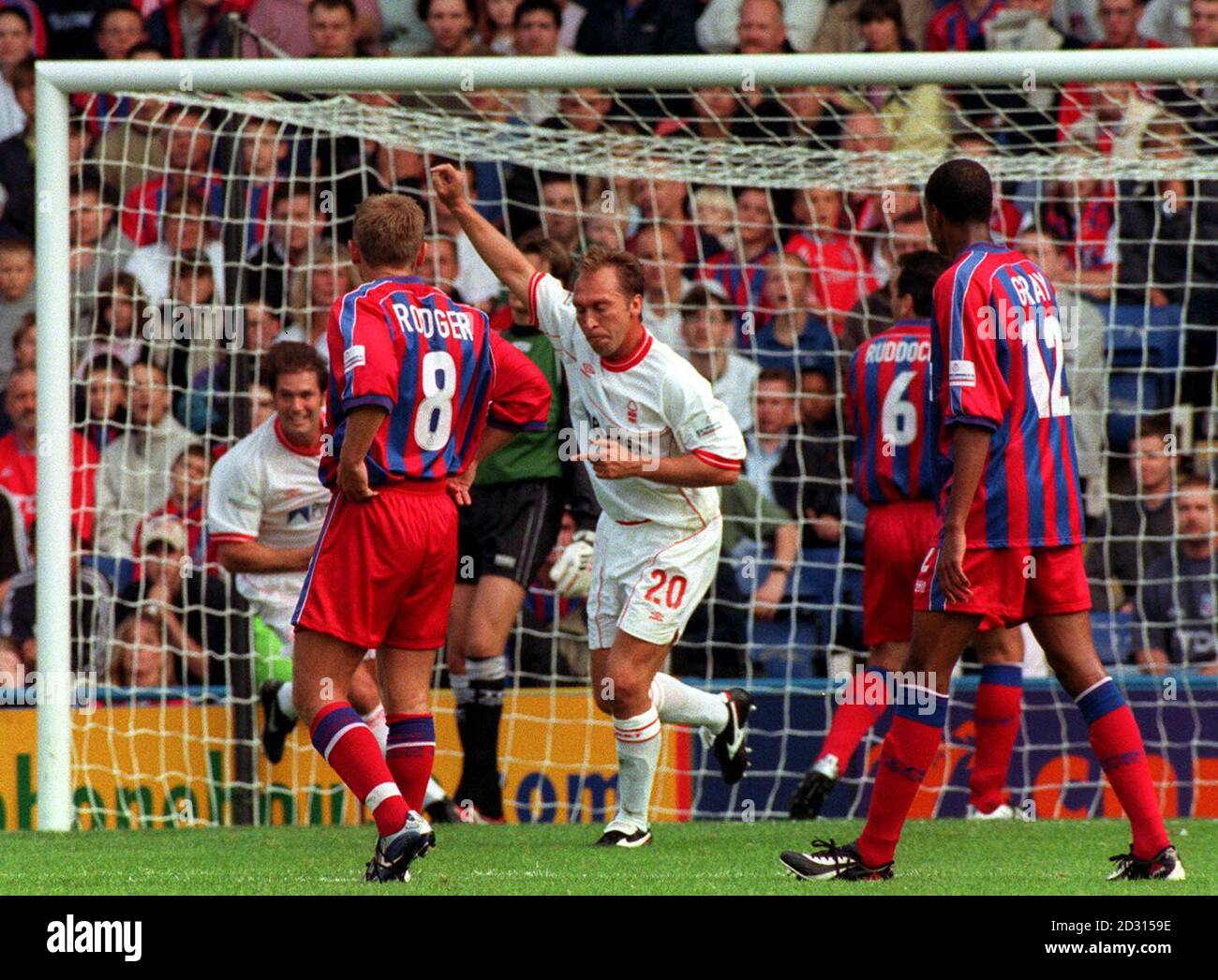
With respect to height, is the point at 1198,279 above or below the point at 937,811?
above

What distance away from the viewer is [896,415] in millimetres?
7121

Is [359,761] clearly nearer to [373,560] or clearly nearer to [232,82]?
[373,560]

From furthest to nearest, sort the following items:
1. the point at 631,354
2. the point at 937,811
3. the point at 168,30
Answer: the point at 168,30, the point at 937,811, the point at 631,354

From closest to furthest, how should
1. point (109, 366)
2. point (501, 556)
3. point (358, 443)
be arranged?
point (358, 443), point (501, 556), point (109, 366)

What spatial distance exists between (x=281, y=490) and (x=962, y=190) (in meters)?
3.20

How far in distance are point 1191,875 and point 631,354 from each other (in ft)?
7.77

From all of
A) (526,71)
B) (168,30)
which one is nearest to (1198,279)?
(526,71)

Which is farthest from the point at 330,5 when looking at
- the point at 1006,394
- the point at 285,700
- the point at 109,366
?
the point at 1006,394

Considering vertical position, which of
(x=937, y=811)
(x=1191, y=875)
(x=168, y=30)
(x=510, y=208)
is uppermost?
(x=168, y=30)

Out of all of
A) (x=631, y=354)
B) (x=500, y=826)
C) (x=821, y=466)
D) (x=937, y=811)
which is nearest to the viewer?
(x=631, y=354)

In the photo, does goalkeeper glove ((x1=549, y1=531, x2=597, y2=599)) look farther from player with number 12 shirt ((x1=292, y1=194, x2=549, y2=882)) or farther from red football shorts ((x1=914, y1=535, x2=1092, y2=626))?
red football shorts ((x1=914, y1=535, x2=1092, y2=626))

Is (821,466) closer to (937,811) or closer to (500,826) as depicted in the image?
(937,811)

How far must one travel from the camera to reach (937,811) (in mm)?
8539

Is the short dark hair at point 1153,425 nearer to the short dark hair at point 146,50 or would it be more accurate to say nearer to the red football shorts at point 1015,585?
the red football shorts at point 1015,585
